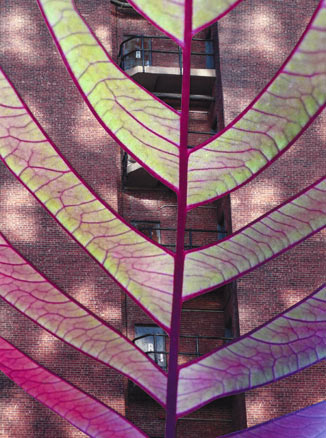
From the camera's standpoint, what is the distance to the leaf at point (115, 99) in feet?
15.1

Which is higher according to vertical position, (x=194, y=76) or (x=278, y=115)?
(x=194, y=76)

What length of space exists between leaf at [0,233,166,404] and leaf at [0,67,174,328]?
A: 0.53 metres

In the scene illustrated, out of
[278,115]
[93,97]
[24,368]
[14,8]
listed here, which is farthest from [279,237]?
[14,8]

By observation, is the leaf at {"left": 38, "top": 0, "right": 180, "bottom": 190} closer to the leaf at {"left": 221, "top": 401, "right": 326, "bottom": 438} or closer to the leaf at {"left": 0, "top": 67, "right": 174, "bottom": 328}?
the leaf at {"left": 0, "top": 67, "right": 174, "bottom": 328}

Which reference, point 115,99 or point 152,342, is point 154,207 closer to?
point 152,342

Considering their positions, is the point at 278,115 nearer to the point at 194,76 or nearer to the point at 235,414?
the point at 235,414

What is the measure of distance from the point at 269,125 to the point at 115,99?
108 cm

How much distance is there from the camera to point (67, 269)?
46.4 ft

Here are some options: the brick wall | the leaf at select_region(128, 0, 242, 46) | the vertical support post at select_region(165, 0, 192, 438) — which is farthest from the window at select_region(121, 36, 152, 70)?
the leaf at select_region(128, 0, 242, 46)

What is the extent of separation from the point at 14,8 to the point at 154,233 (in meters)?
6.24

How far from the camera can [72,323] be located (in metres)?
6.01

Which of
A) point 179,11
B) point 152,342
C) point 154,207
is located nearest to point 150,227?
point 154,207

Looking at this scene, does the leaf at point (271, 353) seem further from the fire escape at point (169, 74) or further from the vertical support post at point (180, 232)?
the fire escape at point (169, 74)

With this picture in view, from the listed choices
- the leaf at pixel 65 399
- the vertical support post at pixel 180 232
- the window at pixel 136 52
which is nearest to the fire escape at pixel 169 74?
the window at pixel 136 52
